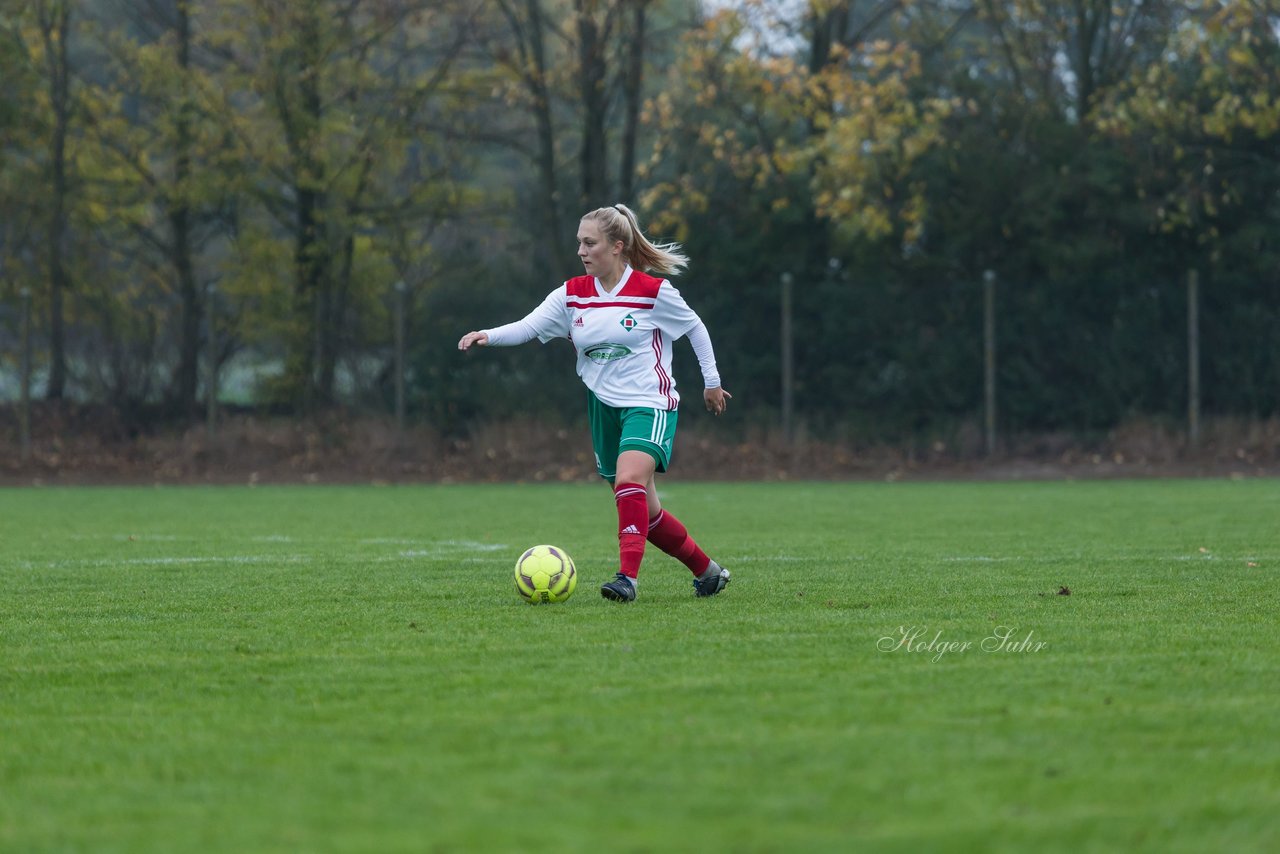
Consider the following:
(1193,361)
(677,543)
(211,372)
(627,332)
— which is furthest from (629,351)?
(211,372)

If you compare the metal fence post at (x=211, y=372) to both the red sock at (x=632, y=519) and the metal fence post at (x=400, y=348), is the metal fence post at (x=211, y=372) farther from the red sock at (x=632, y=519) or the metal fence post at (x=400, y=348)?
the red sock at (x=632, y=519)

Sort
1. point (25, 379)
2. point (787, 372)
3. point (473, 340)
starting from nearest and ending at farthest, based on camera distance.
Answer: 1. point (473, 340)
2. point (25, 379)
3. point (787, 372)

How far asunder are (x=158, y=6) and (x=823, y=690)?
22.9 meters

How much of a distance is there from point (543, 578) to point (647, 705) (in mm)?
2493

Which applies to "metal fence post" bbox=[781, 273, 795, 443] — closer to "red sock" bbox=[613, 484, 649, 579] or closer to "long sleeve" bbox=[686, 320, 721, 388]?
"long sleeve" bbox=[686, 320, 721, 388]

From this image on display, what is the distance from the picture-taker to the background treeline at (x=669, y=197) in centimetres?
2089

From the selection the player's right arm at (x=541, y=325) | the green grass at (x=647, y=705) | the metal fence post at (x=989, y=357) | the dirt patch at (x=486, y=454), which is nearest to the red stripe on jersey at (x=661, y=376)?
the player's right arm at (x=541, y=325)

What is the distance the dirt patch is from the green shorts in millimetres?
13061

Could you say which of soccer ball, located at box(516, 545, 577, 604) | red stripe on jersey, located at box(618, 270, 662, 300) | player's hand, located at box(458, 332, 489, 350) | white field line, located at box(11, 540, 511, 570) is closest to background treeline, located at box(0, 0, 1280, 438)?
white field line, located at box(11, 540, 511, 570)

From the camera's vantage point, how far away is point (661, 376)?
7191 mm

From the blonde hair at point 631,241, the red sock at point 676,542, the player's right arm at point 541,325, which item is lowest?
the red sock at point 676,542

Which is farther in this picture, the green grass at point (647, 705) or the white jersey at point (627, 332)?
the white jersey at point (627, 332)

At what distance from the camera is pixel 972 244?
2194 cm

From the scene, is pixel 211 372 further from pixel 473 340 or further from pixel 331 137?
pixel 473 340
